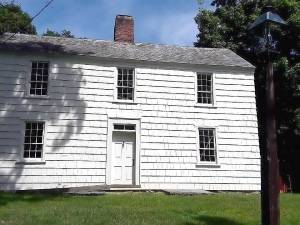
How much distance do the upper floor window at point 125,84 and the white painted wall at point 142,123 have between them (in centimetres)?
32

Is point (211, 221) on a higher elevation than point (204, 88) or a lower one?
lower

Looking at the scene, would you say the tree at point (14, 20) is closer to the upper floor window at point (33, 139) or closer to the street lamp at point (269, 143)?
the upper floor window at point (33, 139)

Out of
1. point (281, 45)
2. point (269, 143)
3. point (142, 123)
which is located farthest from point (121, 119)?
point (281, 45)

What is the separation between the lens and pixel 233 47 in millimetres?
32250

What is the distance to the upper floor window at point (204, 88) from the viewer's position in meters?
22.3

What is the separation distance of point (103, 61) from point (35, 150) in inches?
197

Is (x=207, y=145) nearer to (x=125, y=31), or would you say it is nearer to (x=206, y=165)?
(x=206, y=165)

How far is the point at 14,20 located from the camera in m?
41.2

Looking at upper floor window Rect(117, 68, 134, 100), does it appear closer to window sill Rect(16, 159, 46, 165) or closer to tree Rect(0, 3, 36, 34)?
window sill Rect(16, 159, 46, 165)

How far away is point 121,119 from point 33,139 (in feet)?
12.8

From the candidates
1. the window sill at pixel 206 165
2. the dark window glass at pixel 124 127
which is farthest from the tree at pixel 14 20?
the window sill at pixel 206 165

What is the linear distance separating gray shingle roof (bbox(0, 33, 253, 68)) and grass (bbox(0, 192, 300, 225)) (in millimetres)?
7628

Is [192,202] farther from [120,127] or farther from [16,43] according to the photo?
[16,43]

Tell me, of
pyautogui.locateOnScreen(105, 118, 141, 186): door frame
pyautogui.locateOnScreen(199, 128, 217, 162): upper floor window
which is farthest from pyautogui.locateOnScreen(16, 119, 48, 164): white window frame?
pyautogui.locateOnScreen(199, 128, 217, 162): upper floor window
